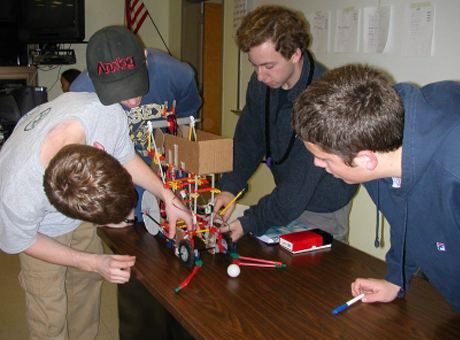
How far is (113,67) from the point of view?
1344 millimetres

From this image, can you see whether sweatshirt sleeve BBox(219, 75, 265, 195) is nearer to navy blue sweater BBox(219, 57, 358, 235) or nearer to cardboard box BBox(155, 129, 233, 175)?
navy blue sweater BBox(219, 57, 358, 235)

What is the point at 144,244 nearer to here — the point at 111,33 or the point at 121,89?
the point at 121,89

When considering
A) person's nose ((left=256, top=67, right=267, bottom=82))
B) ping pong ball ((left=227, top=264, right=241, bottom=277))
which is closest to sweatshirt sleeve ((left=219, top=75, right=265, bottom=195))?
person's nose ((left=256, top=67, right=267, bottom=82))

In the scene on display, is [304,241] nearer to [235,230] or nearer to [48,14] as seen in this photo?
[235,230]

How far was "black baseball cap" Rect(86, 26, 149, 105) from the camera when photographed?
134cm

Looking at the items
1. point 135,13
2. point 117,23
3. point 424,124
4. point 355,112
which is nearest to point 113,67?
point 355,112

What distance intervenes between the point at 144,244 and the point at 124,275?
236mm

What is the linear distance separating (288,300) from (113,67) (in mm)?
937

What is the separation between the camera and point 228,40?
13.8 feet

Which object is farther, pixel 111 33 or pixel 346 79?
pixel 111 33

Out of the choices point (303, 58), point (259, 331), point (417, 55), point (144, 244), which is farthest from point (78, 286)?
point (417, 55)

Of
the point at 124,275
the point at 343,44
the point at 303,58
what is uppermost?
the point at 343,44

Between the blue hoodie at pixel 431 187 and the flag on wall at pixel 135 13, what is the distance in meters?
4.77

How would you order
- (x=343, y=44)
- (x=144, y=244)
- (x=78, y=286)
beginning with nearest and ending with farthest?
(x=144, y=244), (x=78, y=286), (x=343, y=44)
